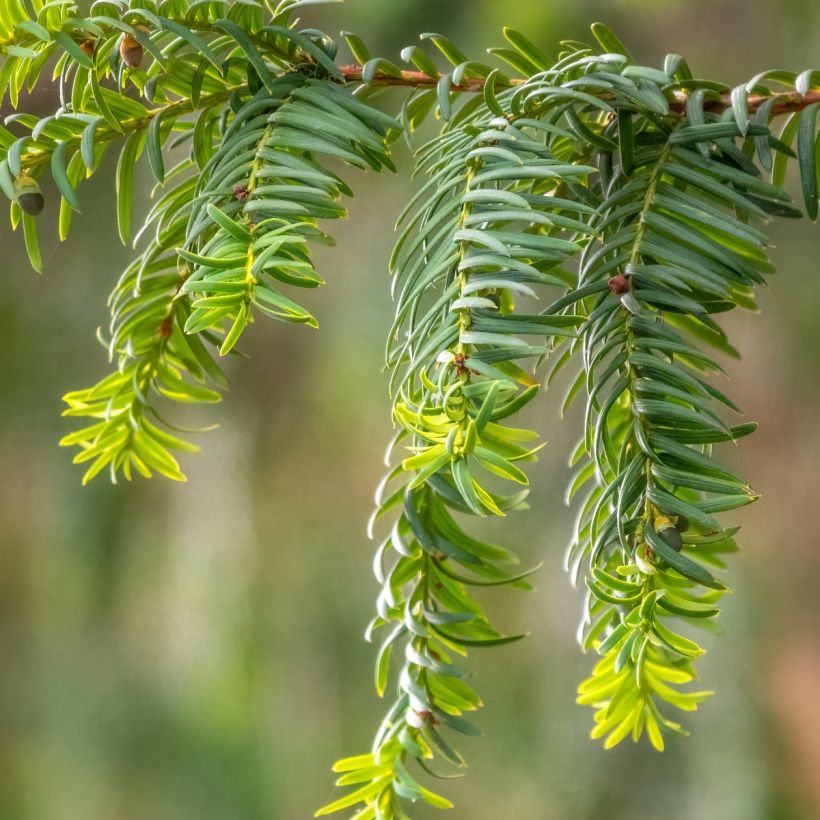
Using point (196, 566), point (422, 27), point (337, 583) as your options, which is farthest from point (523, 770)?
point (422, 27)

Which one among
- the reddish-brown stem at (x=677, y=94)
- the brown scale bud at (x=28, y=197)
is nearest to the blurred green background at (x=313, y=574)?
the reddish-brown stem at (x=677, y=94)

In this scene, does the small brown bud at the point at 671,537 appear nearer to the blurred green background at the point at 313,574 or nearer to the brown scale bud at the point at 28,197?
the brown scale bud at the point at 28,197

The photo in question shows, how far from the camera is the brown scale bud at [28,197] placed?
0.38 metres

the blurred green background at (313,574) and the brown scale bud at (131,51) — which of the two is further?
the blurred green background at (313,574)

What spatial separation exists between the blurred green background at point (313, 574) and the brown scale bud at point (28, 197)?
0.68m

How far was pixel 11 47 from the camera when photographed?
376mm

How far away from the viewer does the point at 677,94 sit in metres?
0.42

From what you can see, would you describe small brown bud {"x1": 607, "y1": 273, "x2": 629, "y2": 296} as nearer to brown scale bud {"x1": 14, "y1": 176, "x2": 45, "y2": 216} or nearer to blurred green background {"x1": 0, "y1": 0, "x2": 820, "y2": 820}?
brown scale bud {"x1": 14, "y1": 176, "x2": 45, "y2": 216}

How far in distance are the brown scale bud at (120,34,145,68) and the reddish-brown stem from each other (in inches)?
3.5

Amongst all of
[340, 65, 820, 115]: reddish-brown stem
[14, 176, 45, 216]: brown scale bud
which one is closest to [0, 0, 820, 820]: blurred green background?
[340, 65, 820, 115]: reddish-brown stem

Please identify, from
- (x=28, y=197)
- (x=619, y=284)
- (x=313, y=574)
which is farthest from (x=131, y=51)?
(x=313, y=574)

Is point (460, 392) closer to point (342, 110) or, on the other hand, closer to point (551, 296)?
point (342, 110)

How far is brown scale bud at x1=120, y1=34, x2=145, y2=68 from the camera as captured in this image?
0.38 m

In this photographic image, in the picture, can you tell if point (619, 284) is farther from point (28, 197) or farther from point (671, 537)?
point (28, 197)
